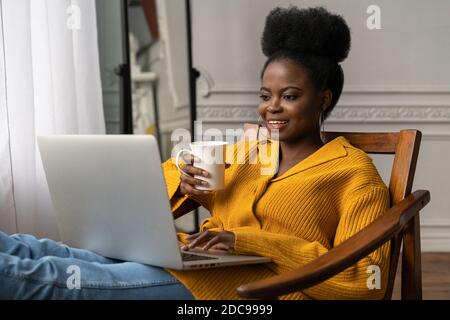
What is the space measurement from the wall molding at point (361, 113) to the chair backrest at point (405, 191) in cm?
136

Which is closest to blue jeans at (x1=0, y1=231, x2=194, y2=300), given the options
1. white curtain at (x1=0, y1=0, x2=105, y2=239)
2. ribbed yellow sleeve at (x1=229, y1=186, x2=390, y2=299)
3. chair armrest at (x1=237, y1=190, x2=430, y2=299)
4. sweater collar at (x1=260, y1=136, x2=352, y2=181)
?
ribbed yellow sleeve at (x1=229, y1=186, x2=390, y2=299)

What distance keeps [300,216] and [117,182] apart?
424 millimetres

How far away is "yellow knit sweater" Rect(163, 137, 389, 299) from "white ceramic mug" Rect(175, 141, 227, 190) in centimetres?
11

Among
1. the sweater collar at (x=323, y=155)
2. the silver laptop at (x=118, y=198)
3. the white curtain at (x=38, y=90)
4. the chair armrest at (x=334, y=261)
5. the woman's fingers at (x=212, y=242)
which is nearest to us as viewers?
the chair armrest at (x=334, y=261)

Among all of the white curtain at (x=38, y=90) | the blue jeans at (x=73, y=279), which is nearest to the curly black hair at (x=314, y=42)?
the blue jeans at (x=73, y=279)

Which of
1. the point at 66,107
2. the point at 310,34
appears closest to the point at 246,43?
the point at 66,107

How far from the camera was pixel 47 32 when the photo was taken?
6.56ft

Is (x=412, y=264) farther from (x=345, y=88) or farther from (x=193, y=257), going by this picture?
(x=345, y=88)

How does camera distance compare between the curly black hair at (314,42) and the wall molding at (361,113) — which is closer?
the curly black hair at (314,42)

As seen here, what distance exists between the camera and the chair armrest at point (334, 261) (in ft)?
2.90

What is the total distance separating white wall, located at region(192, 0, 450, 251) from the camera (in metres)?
2.76

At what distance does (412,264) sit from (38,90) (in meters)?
1.30

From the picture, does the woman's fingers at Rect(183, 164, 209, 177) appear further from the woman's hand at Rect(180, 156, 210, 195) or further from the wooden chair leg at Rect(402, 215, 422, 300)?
the wooden chair leg at Rect(402, 215, 422, 300)

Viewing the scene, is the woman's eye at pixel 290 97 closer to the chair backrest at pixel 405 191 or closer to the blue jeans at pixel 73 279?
the chair backrest at pixel 405 191
